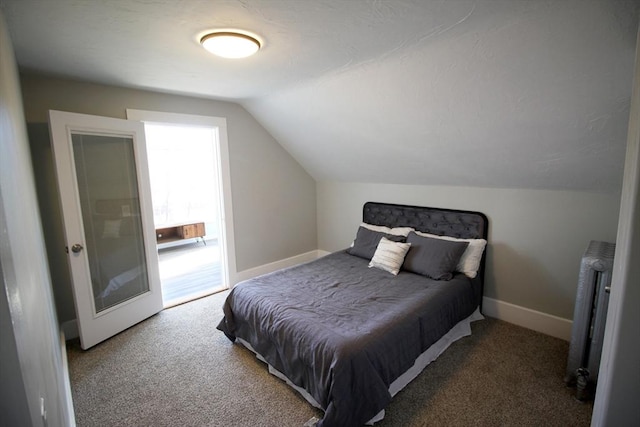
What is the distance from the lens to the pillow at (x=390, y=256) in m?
2.97

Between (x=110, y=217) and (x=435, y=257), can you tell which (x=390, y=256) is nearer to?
(x=435, y=257)

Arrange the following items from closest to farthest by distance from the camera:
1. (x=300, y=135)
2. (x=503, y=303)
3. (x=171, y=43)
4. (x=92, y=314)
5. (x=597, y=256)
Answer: (x=171, y=43), (x=597, y=256), (x=92, y=314), (x=503, y=303), (x=300, y=135)

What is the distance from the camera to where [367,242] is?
346 cm

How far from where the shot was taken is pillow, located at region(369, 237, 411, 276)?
2.97m

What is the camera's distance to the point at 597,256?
1.96m

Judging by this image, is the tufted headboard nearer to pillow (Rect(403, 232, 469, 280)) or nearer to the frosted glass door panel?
pillow (Rect(403, 232, 469, 280))

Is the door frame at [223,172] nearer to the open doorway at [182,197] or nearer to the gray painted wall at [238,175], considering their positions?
the gray painted wall at [238,175]

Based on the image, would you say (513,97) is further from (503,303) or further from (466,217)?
(503,303)

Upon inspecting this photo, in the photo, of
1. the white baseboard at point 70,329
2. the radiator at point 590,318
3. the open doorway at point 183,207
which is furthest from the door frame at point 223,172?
the radiator at point 590,318

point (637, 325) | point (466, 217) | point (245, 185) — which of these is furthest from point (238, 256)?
point (637, 325)

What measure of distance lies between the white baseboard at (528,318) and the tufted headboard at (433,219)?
0.78 ft

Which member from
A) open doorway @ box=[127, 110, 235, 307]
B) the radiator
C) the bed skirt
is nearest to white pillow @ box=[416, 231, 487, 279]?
the bed skirt

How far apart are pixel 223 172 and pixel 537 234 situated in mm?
3343

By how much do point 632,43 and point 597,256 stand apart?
1.26 metres
